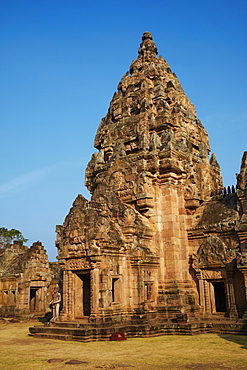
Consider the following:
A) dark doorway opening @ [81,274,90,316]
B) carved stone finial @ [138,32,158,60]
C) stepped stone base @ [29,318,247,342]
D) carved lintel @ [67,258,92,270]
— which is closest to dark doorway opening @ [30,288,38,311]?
dark doorway opening @ [81,274,90,316]

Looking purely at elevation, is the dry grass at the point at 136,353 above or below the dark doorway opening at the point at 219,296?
below

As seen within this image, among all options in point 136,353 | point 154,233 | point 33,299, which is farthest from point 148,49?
point 136,353

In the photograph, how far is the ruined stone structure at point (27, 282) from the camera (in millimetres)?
25438

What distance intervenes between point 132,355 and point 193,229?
9171 mm

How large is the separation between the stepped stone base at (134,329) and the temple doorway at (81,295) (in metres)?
1.35

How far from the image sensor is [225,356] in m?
11.2

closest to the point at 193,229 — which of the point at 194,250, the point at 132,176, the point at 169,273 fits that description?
the point at 194,250

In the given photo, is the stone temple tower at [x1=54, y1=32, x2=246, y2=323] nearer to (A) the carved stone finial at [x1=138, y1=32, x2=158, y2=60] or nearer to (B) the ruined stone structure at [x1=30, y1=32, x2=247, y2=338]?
(B) the ruined stone structure at [x1=30, y1=32, x2=247, y2=338]

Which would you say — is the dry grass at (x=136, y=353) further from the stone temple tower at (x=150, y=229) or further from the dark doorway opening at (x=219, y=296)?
the dark doorway opening at (x=219, y=296)

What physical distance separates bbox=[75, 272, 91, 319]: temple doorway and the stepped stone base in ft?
4.43

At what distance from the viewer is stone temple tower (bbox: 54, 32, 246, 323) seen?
17375 mm

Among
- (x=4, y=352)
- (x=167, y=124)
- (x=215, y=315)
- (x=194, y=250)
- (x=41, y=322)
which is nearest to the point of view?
(x=4, y=352)

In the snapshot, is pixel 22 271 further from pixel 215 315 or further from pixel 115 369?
pixel 115 369

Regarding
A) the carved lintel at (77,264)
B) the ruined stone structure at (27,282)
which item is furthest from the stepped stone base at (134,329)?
the ruined stone structure at (27,282)
